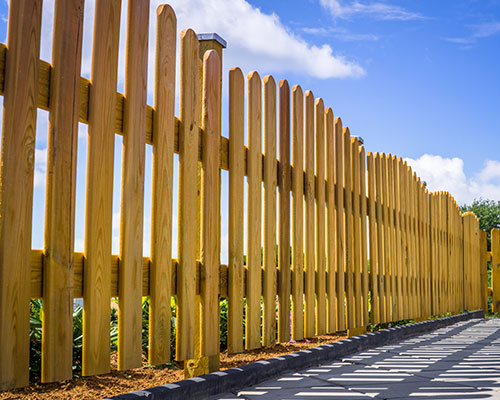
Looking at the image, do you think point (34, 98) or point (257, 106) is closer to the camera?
point (34, 98)

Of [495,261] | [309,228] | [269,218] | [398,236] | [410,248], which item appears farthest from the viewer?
[495,261]

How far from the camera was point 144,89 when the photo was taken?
3.04 meters

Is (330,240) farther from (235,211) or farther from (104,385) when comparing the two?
(104,385)

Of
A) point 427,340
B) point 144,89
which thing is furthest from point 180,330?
point 427,340

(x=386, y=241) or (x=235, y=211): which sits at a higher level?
(x=235, y=211)

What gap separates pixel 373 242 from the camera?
252 inches

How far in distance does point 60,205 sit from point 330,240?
10.2 ft

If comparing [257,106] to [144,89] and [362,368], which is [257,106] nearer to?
[144,89]

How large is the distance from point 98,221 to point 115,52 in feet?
2.74

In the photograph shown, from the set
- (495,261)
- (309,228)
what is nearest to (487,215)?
(495,261)

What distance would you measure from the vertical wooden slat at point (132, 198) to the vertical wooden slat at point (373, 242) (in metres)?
3.84

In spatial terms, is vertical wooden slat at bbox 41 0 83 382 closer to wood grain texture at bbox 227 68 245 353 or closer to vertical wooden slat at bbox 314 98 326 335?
wood grain texture at bbox 227 68 245 353

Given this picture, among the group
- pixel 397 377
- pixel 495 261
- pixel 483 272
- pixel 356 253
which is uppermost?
pixel 356 253

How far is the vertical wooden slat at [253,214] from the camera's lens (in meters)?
3.92
